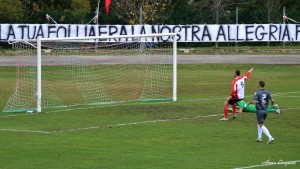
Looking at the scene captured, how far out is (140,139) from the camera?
22469mm

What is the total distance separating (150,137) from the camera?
22.9 meters

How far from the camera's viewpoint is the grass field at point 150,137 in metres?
18.6

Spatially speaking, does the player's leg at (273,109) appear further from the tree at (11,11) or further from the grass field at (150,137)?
the tree at (11,11)

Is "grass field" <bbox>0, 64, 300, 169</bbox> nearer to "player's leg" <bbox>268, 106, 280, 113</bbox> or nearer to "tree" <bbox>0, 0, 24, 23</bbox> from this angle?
"player's leg" <bbox>268, 106, 280, 113</bbox>

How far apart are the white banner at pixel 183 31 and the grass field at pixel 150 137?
59.7 ft

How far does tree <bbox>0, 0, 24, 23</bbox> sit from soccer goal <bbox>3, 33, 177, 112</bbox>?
43.8 feet

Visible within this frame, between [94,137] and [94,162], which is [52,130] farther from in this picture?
[94,162]

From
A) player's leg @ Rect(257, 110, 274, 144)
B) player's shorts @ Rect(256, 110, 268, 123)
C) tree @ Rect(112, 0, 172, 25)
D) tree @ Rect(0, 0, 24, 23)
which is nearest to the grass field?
player's leg @ Rect(257, 110, 274, 144)

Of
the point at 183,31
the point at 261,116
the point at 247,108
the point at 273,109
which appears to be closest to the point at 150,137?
the point at 261,116

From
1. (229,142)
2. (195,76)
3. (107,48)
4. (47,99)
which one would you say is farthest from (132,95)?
(229,142)

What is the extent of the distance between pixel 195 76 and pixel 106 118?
1852 cm

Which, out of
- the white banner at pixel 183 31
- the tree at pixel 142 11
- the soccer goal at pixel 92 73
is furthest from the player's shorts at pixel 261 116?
the tree at pixel 142 11

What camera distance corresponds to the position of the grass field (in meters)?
18.6

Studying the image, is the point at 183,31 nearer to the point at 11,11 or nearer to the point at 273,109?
the point at 11,11
